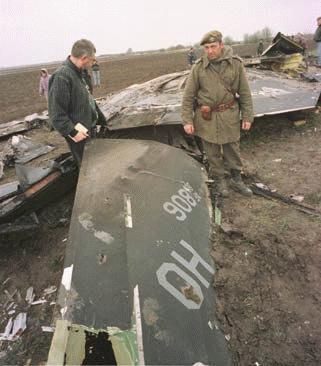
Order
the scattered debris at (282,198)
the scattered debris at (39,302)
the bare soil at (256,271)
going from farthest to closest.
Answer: the scattered debris at (282,198) < the scattered debris at (39,302) < the bare soil at (256,271)

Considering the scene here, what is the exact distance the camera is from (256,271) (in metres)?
3.03

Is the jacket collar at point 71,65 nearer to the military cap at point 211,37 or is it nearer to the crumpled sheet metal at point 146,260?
the crumpled sheet metal at point 146,260

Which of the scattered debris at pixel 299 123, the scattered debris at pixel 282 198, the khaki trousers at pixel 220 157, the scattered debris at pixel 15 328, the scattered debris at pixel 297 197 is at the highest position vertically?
the khaki trousers at pixel 220 157

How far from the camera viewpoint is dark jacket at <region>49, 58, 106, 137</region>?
3.49 m

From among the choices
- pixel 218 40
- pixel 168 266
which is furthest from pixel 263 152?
pixel 168 266

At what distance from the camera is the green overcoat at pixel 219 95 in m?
3.87

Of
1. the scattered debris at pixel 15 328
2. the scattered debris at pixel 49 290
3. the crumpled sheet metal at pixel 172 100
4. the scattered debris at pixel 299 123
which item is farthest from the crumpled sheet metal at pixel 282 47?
the scattered debris at pixel 15 328

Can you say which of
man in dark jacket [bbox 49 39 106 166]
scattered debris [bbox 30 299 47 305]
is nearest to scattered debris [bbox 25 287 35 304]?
scattered debris [bbox 30 299 47 305]

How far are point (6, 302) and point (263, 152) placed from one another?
4.09 meters

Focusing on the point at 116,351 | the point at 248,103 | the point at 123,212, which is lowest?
the point at 116,351

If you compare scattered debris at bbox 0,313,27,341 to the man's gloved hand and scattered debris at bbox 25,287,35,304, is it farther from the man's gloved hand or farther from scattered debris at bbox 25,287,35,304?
the man's gloved hand

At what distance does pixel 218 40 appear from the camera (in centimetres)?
372

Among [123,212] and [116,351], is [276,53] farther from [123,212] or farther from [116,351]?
[116,351]

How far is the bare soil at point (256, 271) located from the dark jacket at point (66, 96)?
1282 millimetres
